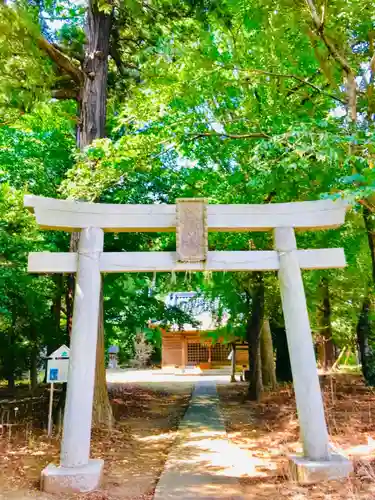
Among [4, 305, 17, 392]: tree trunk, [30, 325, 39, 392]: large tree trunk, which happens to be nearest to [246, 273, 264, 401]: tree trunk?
[30, 325, 39, 392]: large tree trunk

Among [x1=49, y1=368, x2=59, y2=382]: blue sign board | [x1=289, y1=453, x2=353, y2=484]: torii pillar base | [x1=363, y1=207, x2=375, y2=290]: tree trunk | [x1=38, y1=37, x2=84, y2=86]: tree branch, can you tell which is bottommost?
[x1=289, y1=453, x2=353, y2=484]: torii pillar base

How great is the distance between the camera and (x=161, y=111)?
718cm

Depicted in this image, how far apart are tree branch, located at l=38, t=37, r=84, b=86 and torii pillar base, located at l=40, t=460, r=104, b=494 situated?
7.97 meters

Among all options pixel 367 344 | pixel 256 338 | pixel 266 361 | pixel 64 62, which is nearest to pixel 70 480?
pixel 64 62

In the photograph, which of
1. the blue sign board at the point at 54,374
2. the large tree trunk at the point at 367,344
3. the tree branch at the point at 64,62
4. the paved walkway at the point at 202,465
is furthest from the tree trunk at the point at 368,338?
the tree branch at the point at 64,62

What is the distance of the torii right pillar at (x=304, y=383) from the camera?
4.98 m

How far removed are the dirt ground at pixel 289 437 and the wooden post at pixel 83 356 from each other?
2188 mm

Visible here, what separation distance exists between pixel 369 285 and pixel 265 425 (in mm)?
6816

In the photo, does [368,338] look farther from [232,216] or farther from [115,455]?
[115,455]

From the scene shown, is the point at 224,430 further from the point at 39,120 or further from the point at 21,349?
the point at 21,349

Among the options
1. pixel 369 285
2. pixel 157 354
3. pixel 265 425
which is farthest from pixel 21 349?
pixel 157 354

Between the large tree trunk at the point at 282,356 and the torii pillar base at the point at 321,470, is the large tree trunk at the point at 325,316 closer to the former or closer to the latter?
the large tree trunk at the point at 282,356

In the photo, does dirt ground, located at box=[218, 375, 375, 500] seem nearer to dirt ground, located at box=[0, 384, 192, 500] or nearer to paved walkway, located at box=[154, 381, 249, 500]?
paved walkway, located at box=[154, 381, 249, 500]

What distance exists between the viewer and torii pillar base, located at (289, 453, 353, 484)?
16.1ft
